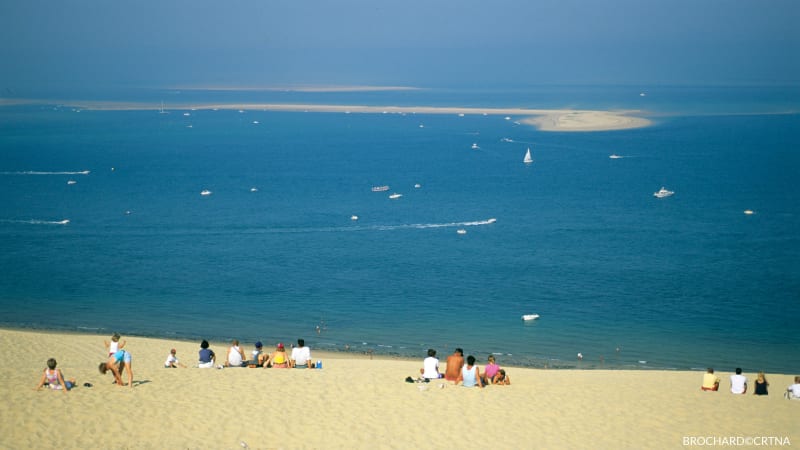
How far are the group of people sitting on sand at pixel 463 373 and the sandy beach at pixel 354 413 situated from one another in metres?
0.33

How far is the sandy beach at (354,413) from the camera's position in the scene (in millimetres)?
17531

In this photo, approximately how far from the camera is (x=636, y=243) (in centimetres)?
6147

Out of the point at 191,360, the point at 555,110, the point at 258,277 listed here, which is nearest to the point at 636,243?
the point at 258,277

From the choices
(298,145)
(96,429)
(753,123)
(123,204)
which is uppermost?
(753,123)

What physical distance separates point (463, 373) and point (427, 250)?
38.0 meters

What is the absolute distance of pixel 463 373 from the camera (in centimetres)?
2225

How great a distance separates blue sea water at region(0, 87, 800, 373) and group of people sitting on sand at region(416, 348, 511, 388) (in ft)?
44.2

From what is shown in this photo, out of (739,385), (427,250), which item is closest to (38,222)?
(427,250)

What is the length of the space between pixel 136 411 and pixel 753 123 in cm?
16249

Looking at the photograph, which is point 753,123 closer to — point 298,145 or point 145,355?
point 298,145

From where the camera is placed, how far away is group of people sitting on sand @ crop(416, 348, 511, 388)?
22203 mm

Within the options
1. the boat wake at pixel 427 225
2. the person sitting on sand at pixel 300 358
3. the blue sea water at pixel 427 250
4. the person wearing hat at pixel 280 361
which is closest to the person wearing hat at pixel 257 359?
the person wearing hat at pixel 280 361

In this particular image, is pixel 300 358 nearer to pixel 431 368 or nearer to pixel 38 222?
pixel 431 368

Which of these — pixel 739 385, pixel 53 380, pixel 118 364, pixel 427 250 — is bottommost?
pixel 53 380
